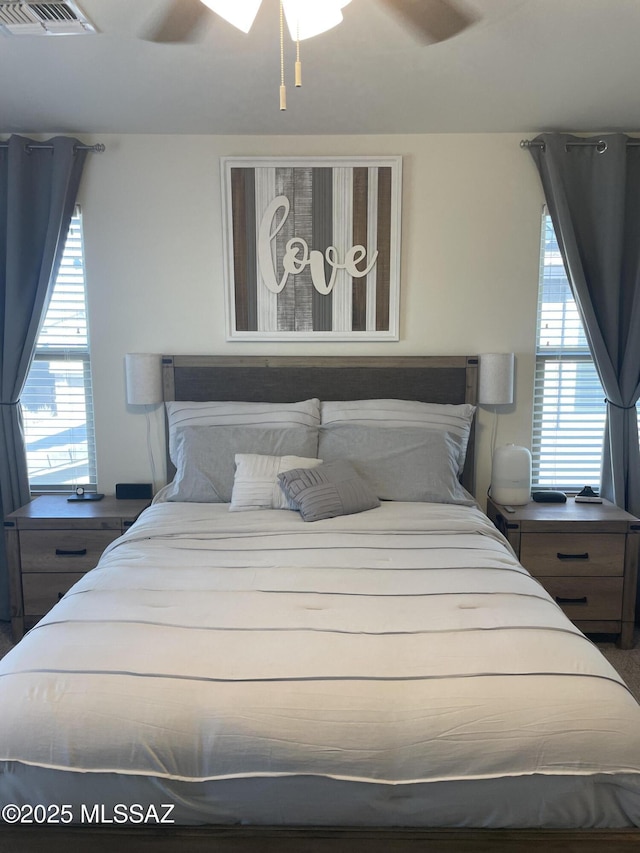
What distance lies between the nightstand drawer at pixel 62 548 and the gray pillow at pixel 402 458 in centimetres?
116

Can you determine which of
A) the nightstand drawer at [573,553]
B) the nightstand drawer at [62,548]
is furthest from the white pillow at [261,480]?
the nightstand drawer at [573,553]

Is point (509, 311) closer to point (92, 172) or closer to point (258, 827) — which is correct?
point (92, 172)

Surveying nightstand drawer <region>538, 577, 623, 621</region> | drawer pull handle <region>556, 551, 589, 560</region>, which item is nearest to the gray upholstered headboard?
drawer pull handle <region>556, 551, 589, 560</region>

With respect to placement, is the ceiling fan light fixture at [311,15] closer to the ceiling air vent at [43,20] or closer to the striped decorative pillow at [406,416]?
the ceiling air vent at [43,20]

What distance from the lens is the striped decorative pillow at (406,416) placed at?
3.09 m

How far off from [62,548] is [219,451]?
90 cm

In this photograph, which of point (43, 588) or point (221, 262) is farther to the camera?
point (221, 262)

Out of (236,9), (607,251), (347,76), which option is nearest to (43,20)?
(236,9)

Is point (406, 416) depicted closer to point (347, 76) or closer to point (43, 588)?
point (347, 76)

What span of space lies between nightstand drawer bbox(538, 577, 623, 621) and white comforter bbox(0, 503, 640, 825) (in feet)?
3.56

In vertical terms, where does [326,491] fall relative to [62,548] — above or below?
above

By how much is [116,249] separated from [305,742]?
2752 millimetres

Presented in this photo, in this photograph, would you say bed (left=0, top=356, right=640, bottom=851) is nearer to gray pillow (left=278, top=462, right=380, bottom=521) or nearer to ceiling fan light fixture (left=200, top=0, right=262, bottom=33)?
gray pillow (left=278, top=462, right=380, bottom=521)

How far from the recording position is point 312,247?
3299 mm
